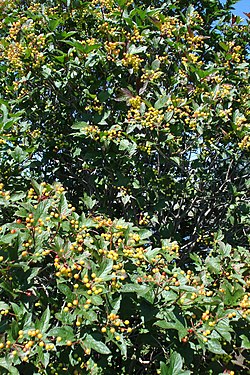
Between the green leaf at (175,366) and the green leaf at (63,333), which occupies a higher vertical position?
the green leaf at (63,333)

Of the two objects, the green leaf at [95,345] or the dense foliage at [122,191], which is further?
the dense foliage at [122,191]

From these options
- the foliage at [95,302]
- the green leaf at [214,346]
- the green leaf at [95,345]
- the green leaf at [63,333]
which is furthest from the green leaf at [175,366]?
the green leaf at [63,333]

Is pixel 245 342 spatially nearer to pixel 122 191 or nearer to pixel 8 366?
pixel 8 366

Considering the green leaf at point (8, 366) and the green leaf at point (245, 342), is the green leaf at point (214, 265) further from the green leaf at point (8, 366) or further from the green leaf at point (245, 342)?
the green leaf at point (8, 366)

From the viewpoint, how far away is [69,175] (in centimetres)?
373

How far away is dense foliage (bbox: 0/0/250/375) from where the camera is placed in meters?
1.89

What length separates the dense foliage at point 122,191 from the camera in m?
1.89

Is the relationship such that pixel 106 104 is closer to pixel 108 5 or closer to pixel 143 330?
pixel 108 5

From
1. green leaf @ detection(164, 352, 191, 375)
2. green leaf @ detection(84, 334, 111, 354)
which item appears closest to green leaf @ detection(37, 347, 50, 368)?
green leaf @ detection(84, 334, 111, 354)

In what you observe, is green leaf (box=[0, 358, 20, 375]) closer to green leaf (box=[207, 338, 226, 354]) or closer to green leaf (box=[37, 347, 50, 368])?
green leaf (box=[37, 347, 50, 368])

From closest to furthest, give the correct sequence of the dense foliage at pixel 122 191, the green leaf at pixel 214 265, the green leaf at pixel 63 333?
the green leaf at pixel 63 333 < the dense foliage at pixel 122 191 < the green leaf at pixel 214 265

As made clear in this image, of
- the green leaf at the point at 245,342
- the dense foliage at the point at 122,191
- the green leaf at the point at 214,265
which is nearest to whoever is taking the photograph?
the dense foliage at the point at 122,191

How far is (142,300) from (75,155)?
1.57m

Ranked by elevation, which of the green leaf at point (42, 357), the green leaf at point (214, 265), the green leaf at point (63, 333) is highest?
the green leaf at point (214, 265)
